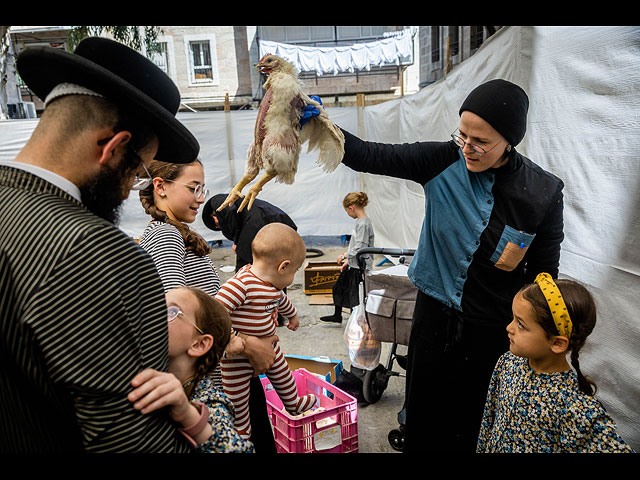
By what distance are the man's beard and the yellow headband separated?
148cm

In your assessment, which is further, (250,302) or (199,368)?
(250,302)

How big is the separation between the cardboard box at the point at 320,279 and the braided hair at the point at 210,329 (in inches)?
182

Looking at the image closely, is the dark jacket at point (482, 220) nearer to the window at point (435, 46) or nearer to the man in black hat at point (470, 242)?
the man in black hat at point (470, 242)

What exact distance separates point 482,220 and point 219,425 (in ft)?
4.45

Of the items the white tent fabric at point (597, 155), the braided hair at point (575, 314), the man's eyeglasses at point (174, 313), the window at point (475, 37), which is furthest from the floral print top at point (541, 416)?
the window at point (475, 37)

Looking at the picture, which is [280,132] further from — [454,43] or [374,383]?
[454,43]

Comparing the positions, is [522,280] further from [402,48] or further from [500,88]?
[402,48]

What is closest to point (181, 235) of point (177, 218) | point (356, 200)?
point (177, 218)

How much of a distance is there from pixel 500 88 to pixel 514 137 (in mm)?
210

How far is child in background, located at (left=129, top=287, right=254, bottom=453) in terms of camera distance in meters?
1.01

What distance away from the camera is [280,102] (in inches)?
58.7

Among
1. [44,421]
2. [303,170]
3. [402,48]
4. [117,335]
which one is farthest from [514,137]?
[402,48]

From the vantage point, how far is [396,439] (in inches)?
111

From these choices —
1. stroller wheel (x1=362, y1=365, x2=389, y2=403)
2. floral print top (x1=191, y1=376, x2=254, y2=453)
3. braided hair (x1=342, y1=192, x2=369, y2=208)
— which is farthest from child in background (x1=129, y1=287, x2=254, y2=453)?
braided hair (x1=342, y1=192, x2=369, y2=208)
